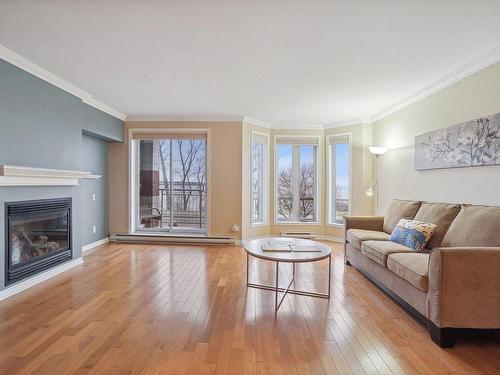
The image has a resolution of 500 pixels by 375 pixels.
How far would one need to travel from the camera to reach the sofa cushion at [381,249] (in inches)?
115

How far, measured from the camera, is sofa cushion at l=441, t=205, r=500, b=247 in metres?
2.44

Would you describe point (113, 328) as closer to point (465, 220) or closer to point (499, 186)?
point (465, 220)

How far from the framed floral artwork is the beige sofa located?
1.71 ft

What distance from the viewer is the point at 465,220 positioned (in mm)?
2781

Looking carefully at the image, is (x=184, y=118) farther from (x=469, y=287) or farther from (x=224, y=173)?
(x=469, y=287)

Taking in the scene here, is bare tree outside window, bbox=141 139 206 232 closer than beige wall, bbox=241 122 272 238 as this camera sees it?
No

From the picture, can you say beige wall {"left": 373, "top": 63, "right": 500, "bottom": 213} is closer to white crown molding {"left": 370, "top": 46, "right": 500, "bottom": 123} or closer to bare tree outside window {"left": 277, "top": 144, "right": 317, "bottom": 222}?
white crown molding {"left": 370, "top": 46, "right": 500, "bottom": 123}

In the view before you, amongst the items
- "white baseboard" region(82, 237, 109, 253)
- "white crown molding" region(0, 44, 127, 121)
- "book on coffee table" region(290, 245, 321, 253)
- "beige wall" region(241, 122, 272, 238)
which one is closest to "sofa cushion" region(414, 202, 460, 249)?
"book on coffee table" region(290, 245, 321, 253)

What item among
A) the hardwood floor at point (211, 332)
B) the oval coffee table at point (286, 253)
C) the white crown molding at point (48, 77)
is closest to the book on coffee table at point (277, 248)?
the oval coffee table at point (286, 253)

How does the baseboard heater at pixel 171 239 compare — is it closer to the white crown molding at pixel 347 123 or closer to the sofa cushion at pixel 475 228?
the white crown molding at pixel 347 123

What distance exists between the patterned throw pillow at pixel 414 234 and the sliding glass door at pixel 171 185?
352 cm

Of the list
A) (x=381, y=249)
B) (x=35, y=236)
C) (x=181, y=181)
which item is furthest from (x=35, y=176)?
(x=381, y=249)

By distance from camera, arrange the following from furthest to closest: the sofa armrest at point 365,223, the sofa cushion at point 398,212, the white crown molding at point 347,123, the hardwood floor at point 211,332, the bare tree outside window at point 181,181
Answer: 1. the bare tree outside window at point 181,181
2. the white crown molding at point 347,123
3. the sofa armrest at point 365,223
4. the sofa cushion at point 398,212
5. the hardwood floor at point 211,332

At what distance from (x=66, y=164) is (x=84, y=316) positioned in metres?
2.23
